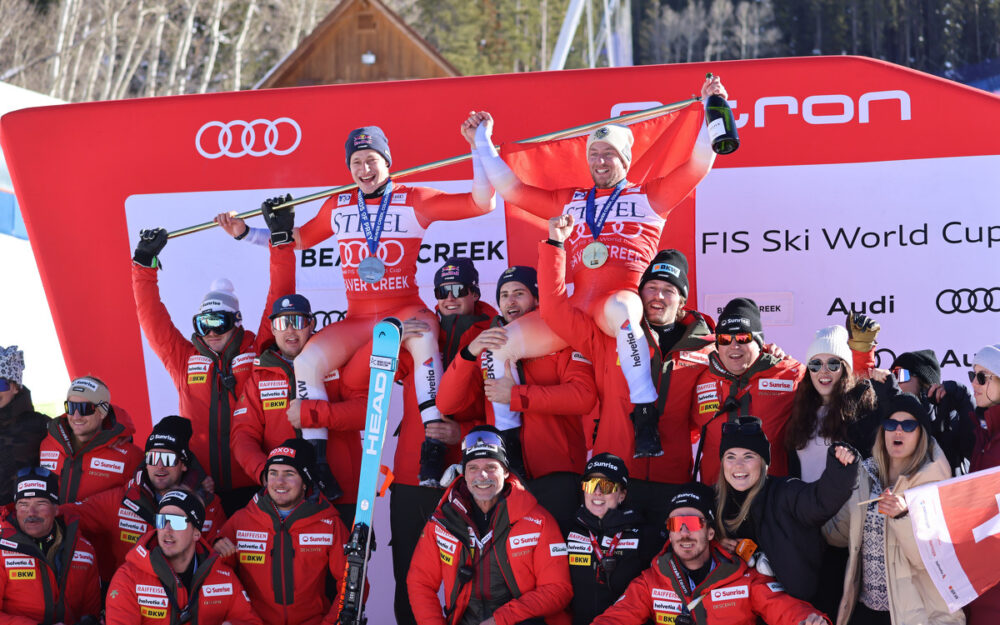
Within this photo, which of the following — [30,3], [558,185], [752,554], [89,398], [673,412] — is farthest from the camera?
[30,3]

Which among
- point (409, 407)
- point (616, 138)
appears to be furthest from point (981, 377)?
point (409, 407)

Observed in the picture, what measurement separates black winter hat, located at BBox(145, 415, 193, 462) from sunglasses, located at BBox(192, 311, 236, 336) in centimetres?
60

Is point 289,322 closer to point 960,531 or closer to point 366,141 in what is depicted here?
point 366,141

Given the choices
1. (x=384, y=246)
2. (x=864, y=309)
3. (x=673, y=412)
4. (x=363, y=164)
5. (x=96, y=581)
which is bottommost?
(x=96, y=581)

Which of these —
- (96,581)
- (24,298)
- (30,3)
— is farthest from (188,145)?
(30,3)

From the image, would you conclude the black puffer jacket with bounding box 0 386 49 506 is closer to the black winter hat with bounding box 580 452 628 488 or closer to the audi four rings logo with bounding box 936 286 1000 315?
the black winter hat with bounding box 580 452 628 488

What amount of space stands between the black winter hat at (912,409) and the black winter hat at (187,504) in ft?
10.1

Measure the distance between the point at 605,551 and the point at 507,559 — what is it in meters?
0.43

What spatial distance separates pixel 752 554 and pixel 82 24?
24.8 meters

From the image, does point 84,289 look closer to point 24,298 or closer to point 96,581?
point 96,581

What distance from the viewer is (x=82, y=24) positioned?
25.5 metres

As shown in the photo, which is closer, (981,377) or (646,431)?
(981,377)

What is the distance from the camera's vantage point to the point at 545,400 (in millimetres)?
5195

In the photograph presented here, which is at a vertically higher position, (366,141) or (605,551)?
(366,141)
